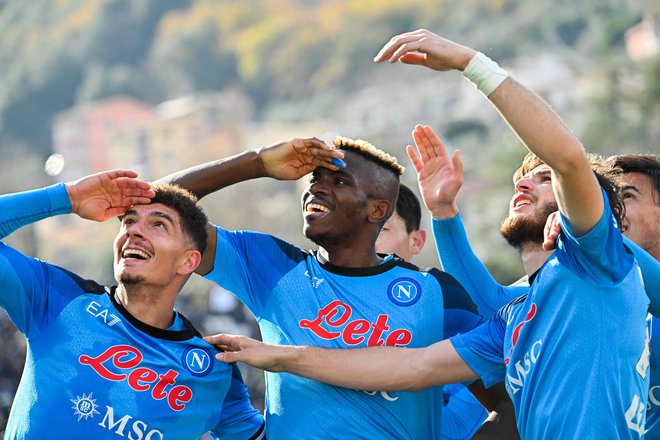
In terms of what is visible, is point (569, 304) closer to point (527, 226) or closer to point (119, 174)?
point (527, 226)

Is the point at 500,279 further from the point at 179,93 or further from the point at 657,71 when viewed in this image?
the point at 179,93

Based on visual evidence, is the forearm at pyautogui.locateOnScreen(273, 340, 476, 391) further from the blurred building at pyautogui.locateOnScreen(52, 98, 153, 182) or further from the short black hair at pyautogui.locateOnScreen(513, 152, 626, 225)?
the blurred building at pyautogui.locateOnScreen(52, 98, 153, 182)

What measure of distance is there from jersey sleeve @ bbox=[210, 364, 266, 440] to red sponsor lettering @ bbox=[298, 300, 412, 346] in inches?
20.2

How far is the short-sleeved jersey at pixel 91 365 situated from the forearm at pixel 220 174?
86cm

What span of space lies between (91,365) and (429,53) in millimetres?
2212

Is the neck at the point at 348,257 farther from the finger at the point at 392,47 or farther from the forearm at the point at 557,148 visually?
the forearm at the point at 557,148

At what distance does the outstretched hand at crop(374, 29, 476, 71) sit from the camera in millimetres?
5340

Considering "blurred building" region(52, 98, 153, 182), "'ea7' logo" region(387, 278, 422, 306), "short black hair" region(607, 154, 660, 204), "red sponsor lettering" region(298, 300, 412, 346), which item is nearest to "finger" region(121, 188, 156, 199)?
"red sponsor lettering" region(298, 300, 412, 346)

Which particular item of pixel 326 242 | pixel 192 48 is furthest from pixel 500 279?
pixel 192 48

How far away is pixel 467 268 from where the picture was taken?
→ 7184mm

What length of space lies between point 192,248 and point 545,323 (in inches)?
77.0

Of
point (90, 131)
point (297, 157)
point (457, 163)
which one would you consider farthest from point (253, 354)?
point (90, 131)

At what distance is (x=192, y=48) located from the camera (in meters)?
144

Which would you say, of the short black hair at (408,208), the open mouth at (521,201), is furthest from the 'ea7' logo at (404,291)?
the short black hair at (408,208)
